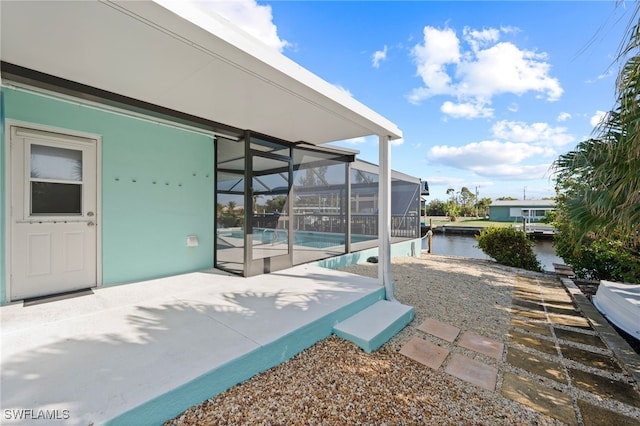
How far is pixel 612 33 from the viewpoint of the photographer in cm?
169

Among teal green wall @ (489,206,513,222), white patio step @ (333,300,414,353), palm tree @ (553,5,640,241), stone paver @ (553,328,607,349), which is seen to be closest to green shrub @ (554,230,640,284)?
stone paver @ (553,328,607,349)

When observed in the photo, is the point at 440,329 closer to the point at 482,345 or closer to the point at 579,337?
the point at 482,345

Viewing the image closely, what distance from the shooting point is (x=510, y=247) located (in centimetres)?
760

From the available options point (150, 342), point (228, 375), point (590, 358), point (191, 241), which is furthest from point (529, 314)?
point (191, 241)

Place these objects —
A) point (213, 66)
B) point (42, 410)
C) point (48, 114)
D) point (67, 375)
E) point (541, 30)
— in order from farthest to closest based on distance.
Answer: point (541, 30) < point (48, 114) < point (213, 66) < point (67, 375) < point (42, 410)

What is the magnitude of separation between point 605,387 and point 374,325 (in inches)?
79.9

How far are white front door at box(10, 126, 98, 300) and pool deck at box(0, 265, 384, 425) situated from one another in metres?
0.41

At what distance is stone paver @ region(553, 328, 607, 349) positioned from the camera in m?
3.09

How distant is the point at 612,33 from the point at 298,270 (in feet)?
15.3

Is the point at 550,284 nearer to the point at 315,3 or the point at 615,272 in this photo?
the point at 615,272

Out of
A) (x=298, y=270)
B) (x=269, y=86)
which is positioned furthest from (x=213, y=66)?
(x=298, y=270)

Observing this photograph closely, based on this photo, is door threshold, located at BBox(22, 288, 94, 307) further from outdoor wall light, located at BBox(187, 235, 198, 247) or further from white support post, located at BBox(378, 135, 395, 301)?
white support post, located at BBox(378, 135, 395, 301)

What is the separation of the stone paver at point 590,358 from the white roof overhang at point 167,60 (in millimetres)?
3404

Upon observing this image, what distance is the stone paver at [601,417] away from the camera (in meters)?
1.91
